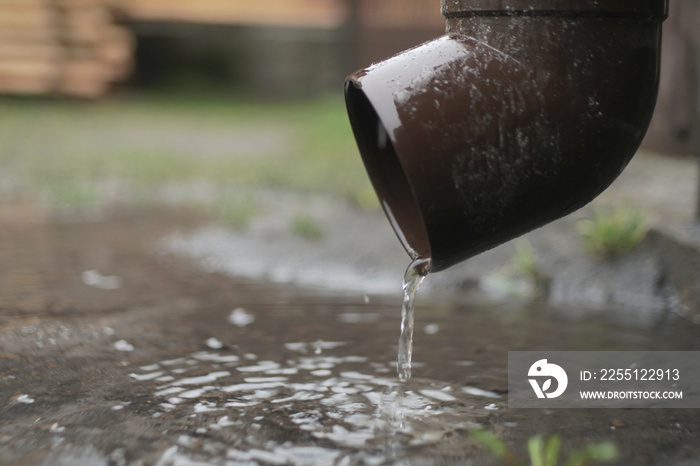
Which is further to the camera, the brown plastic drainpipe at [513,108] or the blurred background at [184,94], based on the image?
the blurred background at [184,94]

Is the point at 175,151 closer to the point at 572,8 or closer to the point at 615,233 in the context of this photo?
the point at 615,233

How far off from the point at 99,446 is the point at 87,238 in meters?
2.88

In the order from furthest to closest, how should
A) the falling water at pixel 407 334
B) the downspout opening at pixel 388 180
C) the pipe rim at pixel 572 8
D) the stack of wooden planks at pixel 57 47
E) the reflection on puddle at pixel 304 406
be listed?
the stack of wooden planks at pixel 57 47 < the falling water at pixel 407 334 < the downspout opening at pixel 388 180 < the pipe rim at pixel 572 8 < the reflection on puddle at pixel 304 406

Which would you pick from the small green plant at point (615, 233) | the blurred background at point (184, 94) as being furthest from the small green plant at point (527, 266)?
the blurred background at point (184, 94)

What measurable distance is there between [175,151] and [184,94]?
3.84 m

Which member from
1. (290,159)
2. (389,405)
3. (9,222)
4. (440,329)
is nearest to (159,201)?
(9,222)

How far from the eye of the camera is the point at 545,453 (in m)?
1.91

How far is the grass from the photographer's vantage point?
612 cm

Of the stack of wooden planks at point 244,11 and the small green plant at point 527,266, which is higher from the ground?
the stack of wooden planks at point 244,11

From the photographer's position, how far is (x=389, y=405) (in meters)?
2.25

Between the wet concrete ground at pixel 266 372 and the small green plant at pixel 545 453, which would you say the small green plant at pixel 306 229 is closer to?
the wet concrete ground at pixel 266 372

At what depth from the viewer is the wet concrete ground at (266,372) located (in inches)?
77.7

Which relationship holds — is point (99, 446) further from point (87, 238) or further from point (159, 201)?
point (159, 201)

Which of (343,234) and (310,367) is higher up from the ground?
(310,367)
